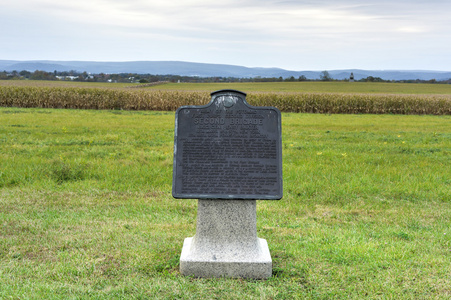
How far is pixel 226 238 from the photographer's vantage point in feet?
15.5

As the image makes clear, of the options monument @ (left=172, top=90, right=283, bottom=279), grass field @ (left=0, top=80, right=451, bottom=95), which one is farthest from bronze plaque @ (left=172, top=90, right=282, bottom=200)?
grass field @ (left=0, top=80, right=451, bottom=95)

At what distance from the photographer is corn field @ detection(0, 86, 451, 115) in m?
31.0

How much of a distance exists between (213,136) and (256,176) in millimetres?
642

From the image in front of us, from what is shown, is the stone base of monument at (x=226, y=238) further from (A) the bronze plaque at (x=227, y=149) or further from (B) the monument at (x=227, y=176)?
(A) the bronze plaque at (x=227, y=149)

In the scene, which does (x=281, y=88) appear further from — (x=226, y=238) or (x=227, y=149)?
(x=226, y=238)

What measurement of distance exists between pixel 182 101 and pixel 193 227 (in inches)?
1061

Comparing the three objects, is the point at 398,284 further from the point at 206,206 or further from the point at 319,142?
the point at 319,142

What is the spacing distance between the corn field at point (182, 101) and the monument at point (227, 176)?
27.0 m

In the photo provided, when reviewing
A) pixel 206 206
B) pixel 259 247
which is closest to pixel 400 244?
pixel 259 247

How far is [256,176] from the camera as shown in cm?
473

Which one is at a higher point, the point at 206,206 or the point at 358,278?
the point at 206,206

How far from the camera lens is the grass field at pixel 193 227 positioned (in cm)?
439

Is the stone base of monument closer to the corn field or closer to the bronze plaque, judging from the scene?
the bronze plaque

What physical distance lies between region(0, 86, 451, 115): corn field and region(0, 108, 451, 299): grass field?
2032 centimetres
